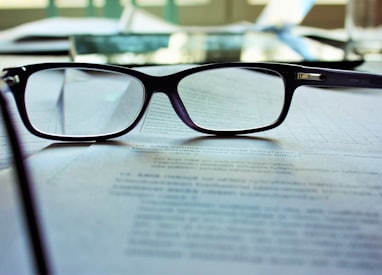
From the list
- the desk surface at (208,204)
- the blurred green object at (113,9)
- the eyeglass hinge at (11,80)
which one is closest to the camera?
the desk surface at (208,204)

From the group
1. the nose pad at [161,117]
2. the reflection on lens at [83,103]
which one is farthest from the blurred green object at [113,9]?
the nose pad at [161,117]

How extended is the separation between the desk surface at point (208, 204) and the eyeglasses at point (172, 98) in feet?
0.07

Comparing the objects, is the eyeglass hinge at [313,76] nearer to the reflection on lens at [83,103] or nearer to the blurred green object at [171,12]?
the reflection on lens at [83,103]

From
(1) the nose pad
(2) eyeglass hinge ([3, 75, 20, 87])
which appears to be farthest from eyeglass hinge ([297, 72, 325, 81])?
(2) eyeglass hinge ([3, 75, 20, 87])

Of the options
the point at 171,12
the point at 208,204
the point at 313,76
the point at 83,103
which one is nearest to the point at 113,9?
the point at 171,12

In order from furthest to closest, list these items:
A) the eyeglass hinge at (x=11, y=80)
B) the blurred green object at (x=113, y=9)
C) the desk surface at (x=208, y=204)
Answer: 1. the blurred green object at (x=113, y=9)
2. the eyeglass hinge at (x=11, y=80)
3. the desk surface at (x=208, y=204)

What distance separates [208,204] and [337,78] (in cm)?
21

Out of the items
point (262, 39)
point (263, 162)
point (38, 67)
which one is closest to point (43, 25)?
point (262, 39)

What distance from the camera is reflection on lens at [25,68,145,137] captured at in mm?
375

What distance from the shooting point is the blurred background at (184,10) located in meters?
1.24

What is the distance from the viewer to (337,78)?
38cm

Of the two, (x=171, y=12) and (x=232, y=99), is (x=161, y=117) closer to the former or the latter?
(x=232, y=99)

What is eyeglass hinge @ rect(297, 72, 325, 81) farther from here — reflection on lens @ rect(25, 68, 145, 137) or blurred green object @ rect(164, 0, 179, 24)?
blurred green object @ rect(164, 0, 179, 24)

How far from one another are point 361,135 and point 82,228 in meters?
0.26
